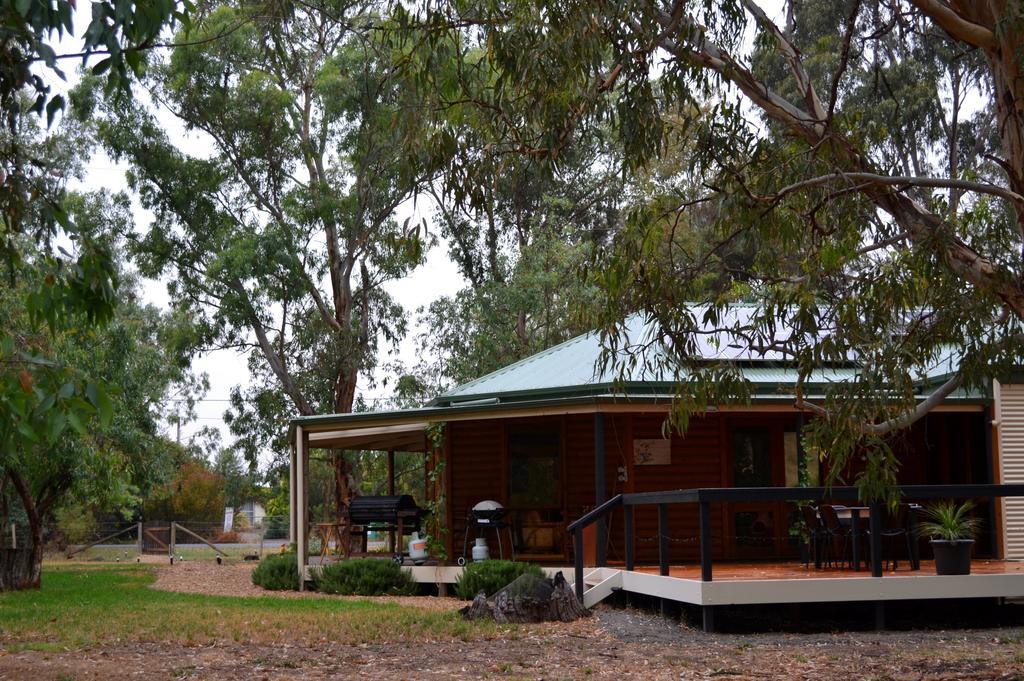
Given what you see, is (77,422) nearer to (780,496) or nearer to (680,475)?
(780,496)

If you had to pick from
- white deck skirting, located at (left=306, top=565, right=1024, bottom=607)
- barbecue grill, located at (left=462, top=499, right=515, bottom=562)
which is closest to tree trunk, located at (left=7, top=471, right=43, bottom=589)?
barbecue grill, located at (left=462, top=499, right=515, bottom=562)

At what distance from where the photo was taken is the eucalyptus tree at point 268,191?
27125mm

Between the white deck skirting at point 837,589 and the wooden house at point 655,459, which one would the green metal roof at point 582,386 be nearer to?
the wooden house at point 655,459

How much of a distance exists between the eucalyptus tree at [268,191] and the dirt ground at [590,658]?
17206mm

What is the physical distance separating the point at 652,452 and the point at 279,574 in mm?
6311

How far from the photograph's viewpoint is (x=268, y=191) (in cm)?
2883

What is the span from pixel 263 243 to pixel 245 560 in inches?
323

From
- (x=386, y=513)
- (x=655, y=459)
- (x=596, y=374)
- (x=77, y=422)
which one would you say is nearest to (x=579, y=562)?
(x=596, y=374)

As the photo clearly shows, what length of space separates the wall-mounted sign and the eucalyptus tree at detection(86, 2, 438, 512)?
38.3 feet

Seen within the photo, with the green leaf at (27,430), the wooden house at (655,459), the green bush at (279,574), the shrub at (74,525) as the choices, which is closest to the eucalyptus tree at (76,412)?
the green leaf at (27,430)

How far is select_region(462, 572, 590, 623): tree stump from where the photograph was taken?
12.1m

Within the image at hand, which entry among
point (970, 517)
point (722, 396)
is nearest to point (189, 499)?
point (970, 517)

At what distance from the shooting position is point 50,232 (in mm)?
6742

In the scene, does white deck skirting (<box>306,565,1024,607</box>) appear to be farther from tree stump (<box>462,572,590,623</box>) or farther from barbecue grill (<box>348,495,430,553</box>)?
barbecue grill (<box>348,495,430,553</box>)
